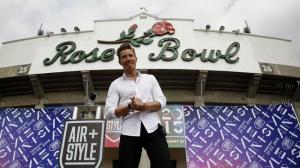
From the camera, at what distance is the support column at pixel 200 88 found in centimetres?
1417

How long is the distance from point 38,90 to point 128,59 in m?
12.9

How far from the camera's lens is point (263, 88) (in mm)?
15008

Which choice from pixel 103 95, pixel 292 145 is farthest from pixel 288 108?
pixel 103 95

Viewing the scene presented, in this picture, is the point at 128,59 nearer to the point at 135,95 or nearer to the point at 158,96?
the point at 135,95

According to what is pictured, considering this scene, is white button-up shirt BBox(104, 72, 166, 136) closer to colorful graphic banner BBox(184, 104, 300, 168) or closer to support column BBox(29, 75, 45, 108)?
colorful graphic banner BBox(184, 104, 300, 168)

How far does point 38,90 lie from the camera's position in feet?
49.0

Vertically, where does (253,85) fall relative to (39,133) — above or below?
above

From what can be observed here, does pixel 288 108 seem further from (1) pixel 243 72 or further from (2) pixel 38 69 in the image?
(2) pixel 38 69

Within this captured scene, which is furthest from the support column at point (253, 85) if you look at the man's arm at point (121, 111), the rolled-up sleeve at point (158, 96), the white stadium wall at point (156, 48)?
the man's arm at point (121, 111)

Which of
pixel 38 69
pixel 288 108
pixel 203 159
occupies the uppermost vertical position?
pixel 38 69

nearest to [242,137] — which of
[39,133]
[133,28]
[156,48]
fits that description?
[156,48]

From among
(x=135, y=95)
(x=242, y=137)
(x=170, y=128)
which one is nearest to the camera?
(x=135, y=95)

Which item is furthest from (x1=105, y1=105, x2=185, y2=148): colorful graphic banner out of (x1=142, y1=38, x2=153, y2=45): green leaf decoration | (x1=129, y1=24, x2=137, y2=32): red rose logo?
(x1=129, y1=24, x2=137, y2=32): red rose logo

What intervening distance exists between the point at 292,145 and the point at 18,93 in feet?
40.2
